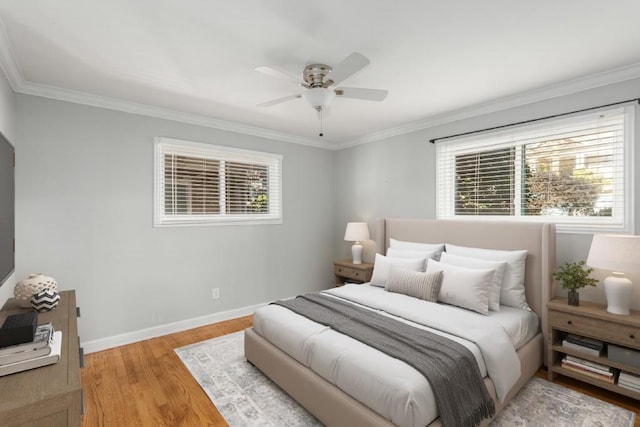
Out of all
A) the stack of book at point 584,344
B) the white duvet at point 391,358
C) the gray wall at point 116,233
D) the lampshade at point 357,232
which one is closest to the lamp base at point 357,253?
the lampshade at point 357,232

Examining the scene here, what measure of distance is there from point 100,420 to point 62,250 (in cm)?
A: 163

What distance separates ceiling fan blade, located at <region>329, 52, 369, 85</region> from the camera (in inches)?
72.4

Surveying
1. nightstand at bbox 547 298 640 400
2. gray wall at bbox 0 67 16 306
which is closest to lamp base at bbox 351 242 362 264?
nightstand at bbox 547 298 640 400

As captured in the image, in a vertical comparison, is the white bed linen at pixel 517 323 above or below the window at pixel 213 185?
below

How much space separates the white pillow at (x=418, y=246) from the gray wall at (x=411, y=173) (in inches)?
19.4

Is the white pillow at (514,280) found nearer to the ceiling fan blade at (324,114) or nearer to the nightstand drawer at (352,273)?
the nightstand drawer at (352,273)

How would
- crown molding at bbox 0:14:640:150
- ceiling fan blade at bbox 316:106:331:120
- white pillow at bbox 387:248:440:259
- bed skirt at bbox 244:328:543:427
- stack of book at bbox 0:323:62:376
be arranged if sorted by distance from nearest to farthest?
1. stack of book at bbox 0:323:62:376
2. bed skirt at bbox 244:328:543:427
3. crown molding at bbox 0:14:640:150
4. white pillow at bbox 387:248:440:259
5. ceiling fan blade at bbox 316:106:331:120

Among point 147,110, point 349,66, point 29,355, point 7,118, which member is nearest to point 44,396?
point 29,355

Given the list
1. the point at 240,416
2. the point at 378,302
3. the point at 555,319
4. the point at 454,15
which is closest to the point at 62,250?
the point at 240,416

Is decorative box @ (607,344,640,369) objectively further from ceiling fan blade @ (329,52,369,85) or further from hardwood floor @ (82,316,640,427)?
ceiling fan blade @ (329,52,369,85)

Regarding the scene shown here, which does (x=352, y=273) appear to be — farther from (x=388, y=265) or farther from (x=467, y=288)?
(x=467, y=288)

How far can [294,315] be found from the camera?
2.59 metres

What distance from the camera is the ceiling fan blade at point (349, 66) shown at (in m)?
1.84

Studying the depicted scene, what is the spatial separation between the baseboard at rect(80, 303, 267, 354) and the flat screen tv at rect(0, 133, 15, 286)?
45.6 inches
